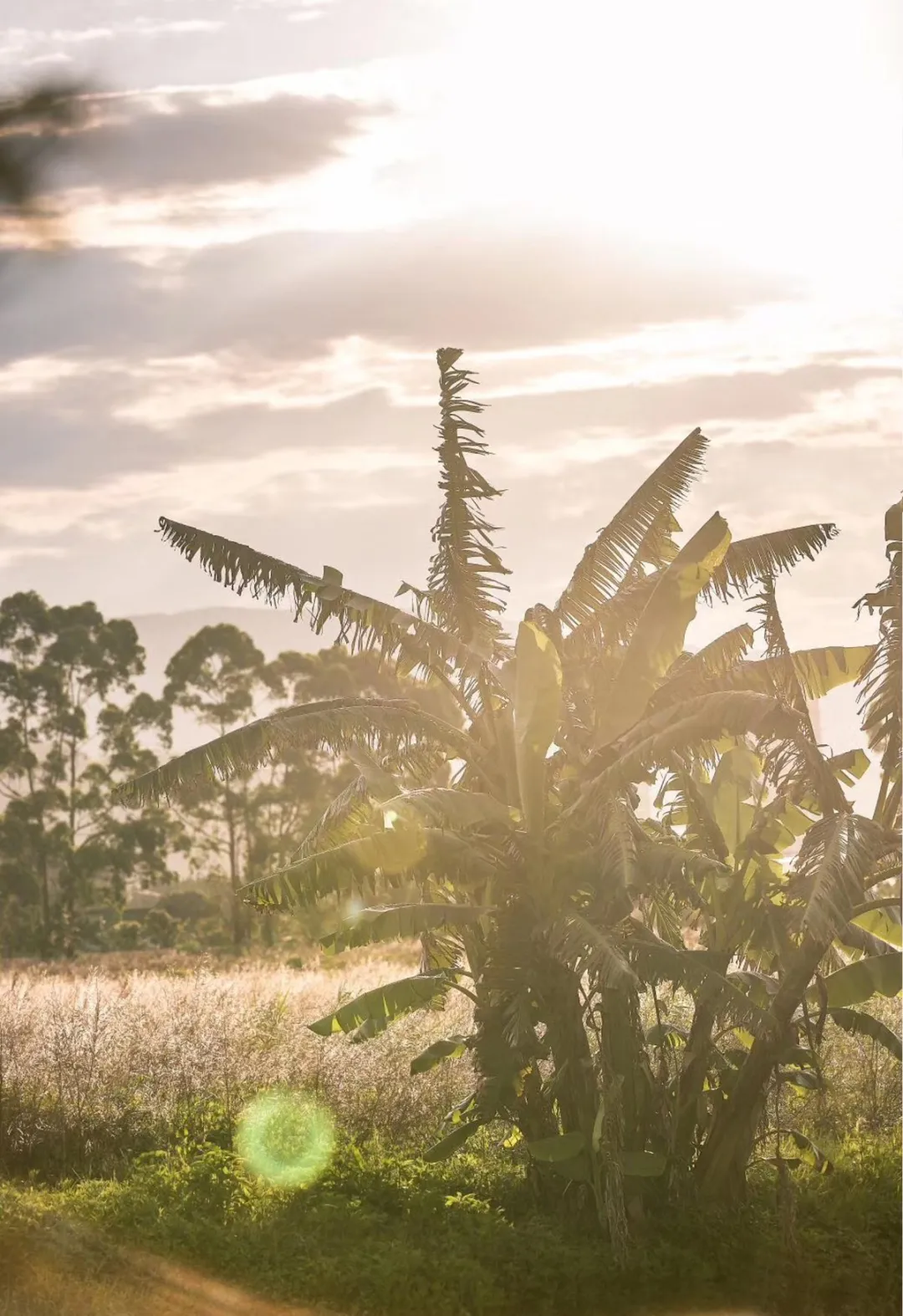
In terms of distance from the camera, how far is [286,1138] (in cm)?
987

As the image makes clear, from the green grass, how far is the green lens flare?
0.62ft

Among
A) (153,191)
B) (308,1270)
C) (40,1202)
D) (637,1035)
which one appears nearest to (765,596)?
(637,1035)

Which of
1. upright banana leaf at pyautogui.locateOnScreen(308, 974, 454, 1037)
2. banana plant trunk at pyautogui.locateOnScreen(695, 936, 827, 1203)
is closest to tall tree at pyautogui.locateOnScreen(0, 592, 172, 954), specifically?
upright banana leaf at pyautogui.locateOnScreen(308, 974, 454, 1037)

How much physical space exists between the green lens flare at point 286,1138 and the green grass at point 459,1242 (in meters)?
0.19

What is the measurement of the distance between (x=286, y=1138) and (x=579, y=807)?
3.30 metres

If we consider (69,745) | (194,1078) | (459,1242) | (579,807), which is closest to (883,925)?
(579,807)

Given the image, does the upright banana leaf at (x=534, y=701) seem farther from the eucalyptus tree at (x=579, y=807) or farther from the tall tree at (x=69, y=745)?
the tall tree at (x=69, y=745)

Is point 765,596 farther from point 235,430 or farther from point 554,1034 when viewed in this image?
point 235,430

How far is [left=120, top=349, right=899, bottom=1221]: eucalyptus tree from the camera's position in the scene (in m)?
8.26

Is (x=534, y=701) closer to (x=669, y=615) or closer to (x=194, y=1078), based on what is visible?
(x=669, y=615)

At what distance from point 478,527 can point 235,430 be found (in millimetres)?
64061

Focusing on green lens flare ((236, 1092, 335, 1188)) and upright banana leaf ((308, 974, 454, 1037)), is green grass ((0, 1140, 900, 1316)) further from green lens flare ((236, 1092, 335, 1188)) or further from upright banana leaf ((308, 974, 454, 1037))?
upright banana leaf ((308, 974, 454, 1037))

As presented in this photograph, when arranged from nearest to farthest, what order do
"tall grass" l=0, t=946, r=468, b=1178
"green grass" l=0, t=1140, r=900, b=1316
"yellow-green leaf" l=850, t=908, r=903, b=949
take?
"green grass" l=0, t=1140, r=900, b=1316, "yellow-green leaf" l=850, t=908, r=903, b=949, "tall grass" l=0, t=946, r=468, b=1178

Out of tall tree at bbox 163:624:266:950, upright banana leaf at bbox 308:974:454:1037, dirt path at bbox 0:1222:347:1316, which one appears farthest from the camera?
tall tree at bbox 163:624:266:950
